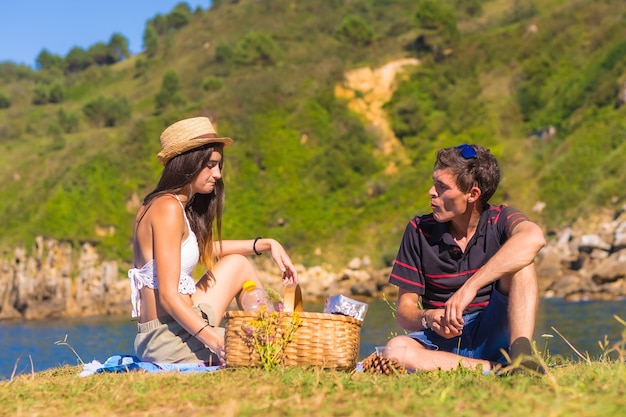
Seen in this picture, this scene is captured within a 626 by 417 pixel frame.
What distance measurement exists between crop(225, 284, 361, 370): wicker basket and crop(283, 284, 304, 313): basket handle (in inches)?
6.7

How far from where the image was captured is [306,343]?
14.7 feet

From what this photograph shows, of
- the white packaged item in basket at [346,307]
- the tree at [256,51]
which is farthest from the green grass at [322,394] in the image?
the tree at [256,51]

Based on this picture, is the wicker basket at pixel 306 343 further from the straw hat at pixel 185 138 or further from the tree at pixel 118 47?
the tree at pixel 118 47

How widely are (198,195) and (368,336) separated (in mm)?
10493

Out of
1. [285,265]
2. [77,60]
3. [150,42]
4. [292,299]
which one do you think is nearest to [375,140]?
[285,265]

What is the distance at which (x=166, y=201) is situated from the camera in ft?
16.4

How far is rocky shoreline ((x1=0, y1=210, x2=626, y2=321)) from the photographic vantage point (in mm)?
23062

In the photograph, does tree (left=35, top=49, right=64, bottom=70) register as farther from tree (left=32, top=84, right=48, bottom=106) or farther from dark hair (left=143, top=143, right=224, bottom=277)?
dark hair (left=143, top=143, right=224, bottom=277)

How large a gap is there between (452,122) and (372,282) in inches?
525

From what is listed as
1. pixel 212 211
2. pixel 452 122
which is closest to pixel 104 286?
pixel 452 122

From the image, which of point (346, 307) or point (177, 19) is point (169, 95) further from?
point (346, 307)

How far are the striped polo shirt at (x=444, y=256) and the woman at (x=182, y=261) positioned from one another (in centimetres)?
73

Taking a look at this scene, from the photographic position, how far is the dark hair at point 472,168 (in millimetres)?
4812

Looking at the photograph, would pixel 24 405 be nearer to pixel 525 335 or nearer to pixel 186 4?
pixel 525 335
